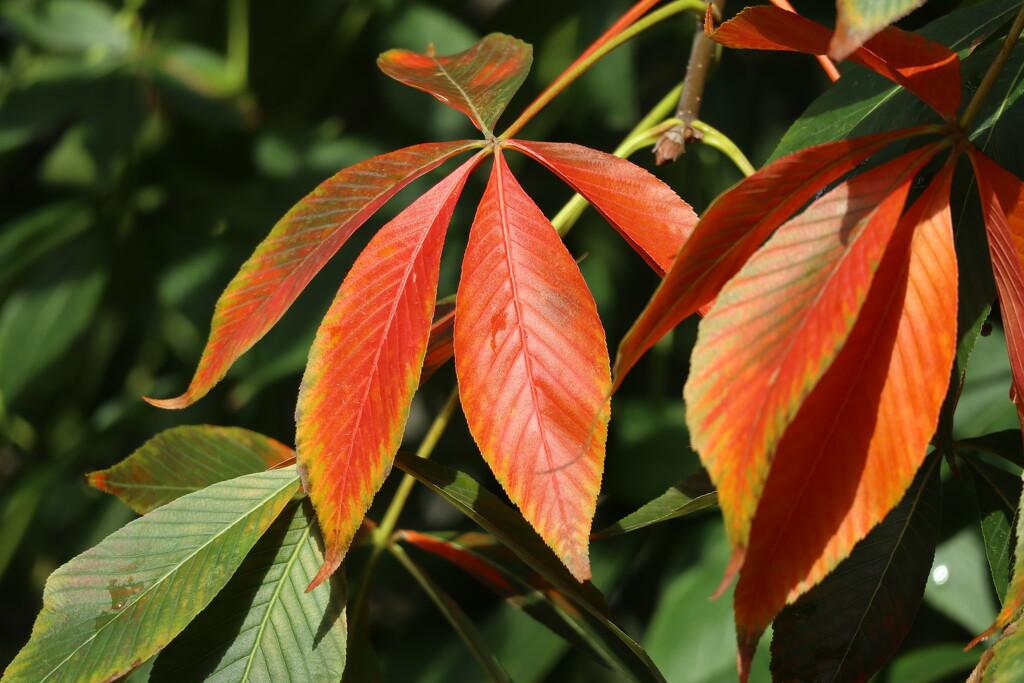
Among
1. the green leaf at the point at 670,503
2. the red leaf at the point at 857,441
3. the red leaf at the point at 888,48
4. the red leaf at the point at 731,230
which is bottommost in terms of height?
the red leaf at the point at 857,441

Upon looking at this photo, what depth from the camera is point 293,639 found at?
34 centimetres

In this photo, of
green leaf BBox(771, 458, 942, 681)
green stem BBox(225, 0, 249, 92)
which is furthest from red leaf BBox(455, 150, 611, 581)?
green stem BBox(225, 0, 249, 92)

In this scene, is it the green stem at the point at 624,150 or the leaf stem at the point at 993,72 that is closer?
the leaf stem at the point at 993,72

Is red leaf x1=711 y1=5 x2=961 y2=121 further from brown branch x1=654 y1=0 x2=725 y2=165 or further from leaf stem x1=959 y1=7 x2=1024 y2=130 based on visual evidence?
brown branch x1=654 y1=0 x2=725 y2=165

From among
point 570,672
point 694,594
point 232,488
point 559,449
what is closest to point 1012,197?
point 559,449

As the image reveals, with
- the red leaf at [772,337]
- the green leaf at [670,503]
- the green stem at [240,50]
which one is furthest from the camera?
the green stem at [240,50]

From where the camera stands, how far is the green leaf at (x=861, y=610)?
316 millimetres

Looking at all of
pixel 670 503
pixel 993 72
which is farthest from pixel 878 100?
pixel 670 503

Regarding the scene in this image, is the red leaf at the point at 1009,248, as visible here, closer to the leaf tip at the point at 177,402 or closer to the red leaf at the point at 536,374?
the red leaf at the point at 536,374

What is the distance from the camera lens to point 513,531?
0.33 m

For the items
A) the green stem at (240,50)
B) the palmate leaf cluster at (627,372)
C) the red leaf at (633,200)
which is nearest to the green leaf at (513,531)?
the palmate leaf cluster at (627,372)

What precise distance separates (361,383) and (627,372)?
95 mm

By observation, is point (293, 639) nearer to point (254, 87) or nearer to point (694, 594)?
point (694, 594)

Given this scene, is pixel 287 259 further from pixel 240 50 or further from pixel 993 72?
pixel 240 50
